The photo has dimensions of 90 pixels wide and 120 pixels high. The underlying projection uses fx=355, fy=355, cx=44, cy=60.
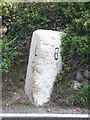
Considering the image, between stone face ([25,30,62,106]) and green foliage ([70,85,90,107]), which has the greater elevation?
stone face ([25,30,62,106])

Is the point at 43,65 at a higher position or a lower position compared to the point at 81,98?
higher

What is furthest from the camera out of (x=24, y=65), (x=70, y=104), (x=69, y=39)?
(x=24, y=65)

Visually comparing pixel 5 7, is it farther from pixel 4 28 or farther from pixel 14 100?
pixel 14 100

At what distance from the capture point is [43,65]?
4.17 m

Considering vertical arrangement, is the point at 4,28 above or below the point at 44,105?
above

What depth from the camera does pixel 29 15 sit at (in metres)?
4.86

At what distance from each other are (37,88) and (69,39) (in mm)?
749

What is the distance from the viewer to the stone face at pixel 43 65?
4164 mm

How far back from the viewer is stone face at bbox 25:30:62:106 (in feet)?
13.7

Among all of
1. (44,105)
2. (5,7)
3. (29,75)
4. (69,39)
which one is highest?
(5,7)

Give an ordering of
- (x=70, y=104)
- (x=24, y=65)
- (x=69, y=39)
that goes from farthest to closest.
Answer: (x=24, y=65) → (x=69, y=39) → (x=70, y=104)

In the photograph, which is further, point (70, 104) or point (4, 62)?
point (4, 62)

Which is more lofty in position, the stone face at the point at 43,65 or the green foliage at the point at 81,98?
the stone face at the point at 43,65

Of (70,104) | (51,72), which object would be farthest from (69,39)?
(70,104)
